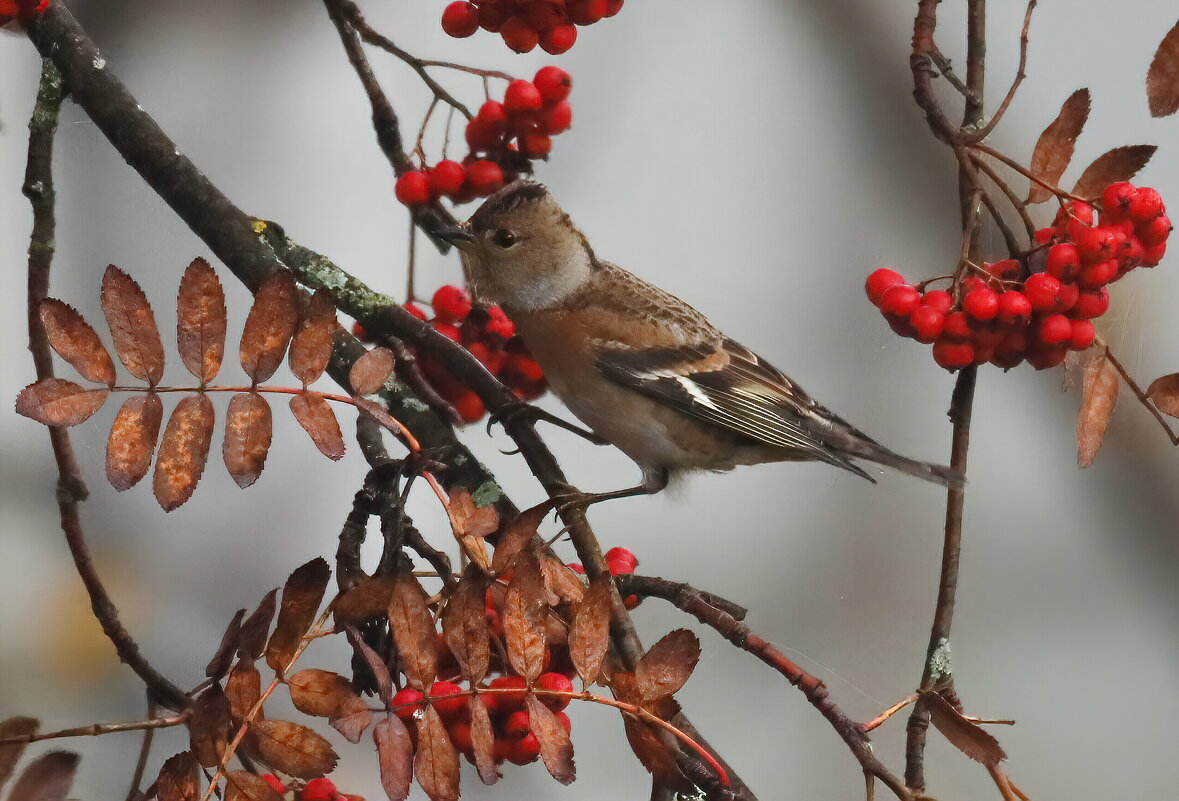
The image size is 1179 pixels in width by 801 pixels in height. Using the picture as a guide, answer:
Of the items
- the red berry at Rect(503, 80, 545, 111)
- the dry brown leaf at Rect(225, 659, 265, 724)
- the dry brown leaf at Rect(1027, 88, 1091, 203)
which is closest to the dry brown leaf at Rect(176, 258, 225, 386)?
the dry brown leaf at Rect(225, 659, 265, 724)

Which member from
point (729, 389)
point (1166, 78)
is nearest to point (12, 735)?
point (729, 389)

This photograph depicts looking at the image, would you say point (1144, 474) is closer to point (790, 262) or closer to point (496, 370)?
point (790, 262)

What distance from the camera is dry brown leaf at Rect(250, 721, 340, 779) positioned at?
0.44 meters

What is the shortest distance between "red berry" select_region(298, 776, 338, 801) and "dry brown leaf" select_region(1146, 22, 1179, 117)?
0.60 metres

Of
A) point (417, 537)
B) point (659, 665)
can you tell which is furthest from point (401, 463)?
point (659, 665)

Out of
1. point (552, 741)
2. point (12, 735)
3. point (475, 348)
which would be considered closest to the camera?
point (552, 741)

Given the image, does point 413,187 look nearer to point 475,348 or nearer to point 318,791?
point 475,348

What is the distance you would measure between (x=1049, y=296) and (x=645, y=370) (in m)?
0.28

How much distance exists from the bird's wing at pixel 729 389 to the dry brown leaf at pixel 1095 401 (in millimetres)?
138

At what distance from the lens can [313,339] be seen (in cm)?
48

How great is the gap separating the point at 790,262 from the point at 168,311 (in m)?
0.43

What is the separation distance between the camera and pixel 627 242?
748mm

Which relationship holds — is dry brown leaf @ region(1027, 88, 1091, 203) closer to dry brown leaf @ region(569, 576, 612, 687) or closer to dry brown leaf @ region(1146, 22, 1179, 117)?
dry brown leaf @ region(1146, 22, 1179, 117)

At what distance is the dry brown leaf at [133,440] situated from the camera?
0.45 m
